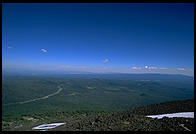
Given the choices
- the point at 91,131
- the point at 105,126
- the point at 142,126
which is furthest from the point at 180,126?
the point at 91,131

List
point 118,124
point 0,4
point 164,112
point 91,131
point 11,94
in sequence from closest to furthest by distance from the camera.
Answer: point 0,4 < point 91,131 < point 118,124 < point 164,112 < point 11,94

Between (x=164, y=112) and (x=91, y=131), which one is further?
(x=164, y=112)

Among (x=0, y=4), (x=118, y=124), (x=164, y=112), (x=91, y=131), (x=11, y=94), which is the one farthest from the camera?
(x=11, y=94)

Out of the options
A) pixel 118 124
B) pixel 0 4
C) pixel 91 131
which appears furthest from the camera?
pixel 118 124

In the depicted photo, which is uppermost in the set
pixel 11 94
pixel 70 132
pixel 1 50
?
pixel 1 50

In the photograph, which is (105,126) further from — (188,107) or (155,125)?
(188,107)

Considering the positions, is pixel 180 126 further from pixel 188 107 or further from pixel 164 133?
pixel 188 107

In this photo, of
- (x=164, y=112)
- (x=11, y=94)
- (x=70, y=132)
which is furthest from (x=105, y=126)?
(x=11, y=94)

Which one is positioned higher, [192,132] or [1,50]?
[1,50]

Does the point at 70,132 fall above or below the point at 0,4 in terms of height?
below
